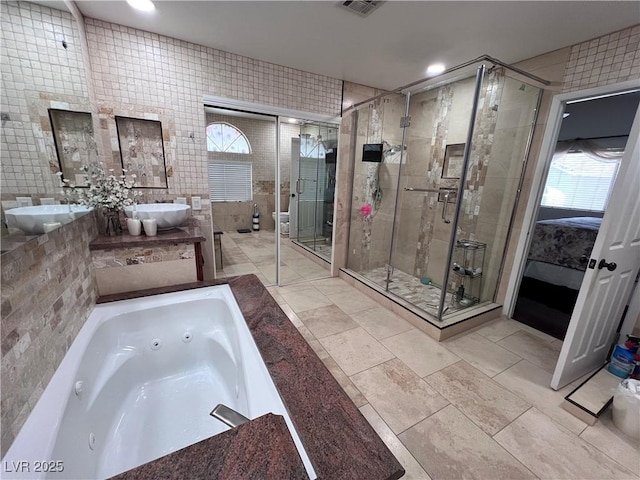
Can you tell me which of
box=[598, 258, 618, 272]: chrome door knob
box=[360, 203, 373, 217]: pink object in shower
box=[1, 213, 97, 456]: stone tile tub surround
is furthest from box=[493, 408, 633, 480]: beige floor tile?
box=[360, 203, 373, 217]: pink object in shower

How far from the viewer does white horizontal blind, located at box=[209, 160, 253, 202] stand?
5.60 metres

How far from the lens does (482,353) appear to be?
2156 millimetres

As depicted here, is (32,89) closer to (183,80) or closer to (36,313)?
(36,313)

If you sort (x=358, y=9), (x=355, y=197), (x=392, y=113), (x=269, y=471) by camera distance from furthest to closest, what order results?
(x=355, y=197)
(x=392, y=113)
(x=358, y=9)
(x=269, y=471)

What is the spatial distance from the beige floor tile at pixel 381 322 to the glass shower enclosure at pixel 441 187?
0.22 meters

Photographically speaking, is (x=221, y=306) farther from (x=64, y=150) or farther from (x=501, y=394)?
(x=501, y=394)

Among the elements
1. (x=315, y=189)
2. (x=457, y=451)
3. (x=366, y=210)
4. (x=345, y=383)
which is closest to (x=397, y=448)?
(x=457, y=451)

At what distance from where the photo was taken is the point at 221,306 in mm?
2039

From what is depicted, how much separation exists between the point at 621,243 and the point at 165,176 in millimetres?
3595

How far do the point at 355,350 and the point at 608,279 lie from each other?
1823mm

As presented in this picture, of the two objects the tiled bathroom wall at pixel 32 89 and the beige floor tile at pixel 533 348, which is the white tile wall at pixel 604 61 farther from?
the tiled bathroom wall at pixel 32 89

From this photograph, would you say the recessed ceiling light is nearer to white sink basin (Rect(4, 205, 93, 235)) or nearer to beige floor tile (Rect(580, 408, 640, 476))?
beige floor tile (Rect(580, 408, 640, 476))

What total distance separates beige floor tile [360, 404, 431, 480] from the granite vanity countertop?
5.87 feet

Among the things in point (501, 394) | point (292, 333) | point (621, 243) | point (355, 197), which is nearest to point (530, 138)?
point (621, 243)
